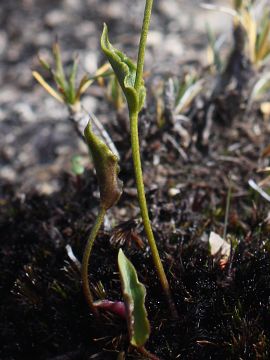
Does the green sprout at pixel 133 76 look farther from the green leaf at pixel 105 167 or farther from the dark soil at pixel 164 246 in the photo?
the dark soil at pixel 164 246

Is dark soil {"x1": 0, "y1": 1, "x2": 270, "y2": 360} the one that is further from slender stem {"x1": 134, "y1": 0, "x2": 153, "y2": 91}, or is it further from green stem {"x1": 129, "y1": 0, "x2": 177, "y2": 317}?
slender stem {"x1": 134, "y1": 0, "x2": 153, "y2": 91}

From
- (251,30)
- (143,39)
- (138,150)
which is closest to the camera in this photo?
(143,39)

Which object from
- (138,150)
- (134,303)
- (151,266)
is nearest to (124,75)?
(138,150)

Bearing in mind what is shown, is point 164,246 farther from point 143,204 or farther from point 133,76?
point 133,76

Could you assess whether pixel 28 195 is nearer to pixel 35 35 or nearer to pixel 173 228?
pixel 173 228

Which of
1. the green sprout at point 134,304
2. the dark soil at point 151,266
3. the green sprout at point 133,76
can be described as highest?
the green sprout at point 133,76

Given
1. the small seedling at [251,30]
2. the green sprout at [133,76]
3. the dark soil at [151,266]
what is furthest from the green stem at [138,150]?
the small seedling at [251,30]
